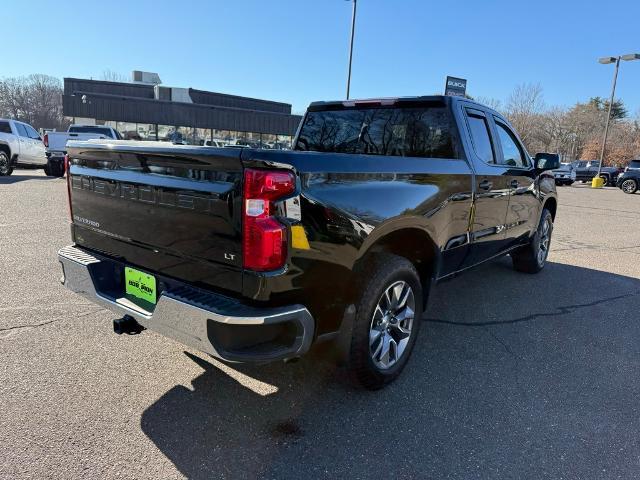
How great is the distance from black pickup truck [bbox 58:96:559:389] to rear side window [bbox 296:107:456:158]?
18 millimetres

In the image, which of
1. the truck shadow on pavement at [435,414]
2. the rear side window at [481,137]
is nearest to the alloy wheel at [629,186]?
the truck shadow on pavement at [435,414]

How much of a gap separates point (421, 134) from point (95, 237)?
2.70 m

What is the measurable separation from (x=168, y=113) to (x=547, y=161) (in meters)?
43.9

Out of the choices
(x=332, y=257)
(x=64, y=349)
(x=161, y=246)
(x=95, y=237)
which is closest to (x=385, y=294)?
(x=332, y=257)

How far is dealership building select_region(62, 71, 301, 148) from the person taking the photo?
1670 inches

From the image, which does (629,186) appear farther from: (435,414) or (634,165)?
(435,414)

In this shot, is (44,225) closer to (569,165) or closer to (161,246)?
(161,246)

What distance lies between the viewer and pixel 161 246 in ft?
8.49

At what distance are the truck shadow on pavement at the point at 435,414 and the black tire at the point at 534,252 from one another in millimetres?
1815

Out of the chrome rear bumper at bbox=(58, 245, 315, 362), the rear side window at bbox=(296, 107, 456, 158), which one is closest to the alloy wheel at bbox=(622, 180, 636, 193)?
the rear side window at bbox=(296, 107, 456, 158)

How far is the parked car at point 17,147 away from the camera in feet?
51.8

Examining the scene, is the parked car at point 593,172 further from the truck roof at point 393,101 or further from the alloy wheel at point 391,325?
the alloy wheel at point 391,325

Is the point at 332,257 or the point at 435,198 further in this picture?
the point at 435,198

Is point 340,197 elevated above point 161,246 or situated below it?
above
